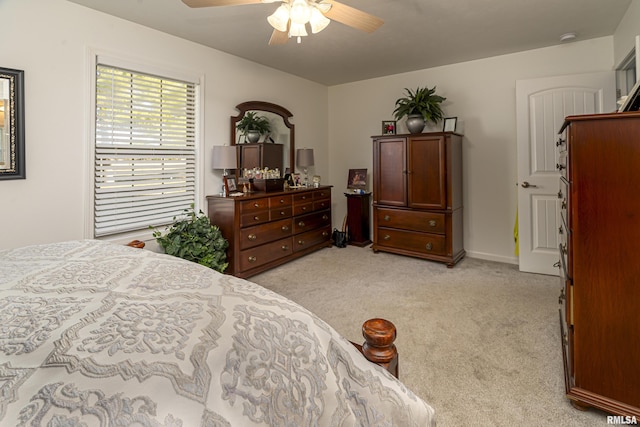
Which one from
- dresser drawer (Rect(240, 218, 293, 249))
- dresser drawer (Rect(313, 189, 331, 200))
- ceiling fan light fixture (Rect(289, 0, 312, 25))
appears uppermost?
ceiling fan light fixture (Rect(289, 0, 312, 25))

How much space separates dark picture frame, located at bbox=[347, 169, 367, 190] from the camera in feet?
16.5

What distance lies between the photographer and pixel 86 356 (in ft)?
1.91

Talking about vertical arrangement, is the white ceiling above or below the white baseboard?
above

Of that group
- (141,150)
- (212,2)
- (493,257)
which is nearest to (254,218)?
(141,150)

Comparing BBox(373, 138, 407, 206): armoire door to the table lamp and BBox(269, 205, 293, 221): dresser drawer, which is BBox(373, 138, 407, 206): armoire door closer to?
the table lamp

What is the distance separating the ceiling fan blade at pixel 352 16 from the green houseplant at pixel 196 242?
2182 mm

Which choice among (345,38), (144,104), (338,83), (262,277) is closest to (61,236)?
(144,104)

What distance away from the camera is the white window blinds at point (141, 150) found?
280 cm

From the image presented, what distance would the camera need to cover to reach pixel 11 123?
2.26 m

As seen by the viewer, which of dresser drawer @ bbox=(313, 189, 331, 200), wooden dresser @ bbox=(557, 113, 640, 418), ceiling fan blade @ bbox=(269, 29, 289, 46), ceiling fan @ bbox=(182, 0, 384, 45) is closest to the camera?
wooden dresser @ bbox=(557, 113, 640, 418)

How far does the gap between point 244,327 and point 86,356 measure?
29cm

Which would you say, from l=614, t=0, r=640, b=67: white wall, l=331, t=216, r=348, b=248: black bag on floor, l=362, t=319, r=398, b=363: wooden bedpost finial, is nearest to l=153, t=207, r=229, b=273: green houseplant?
l=331, t=216, r=348, b=248: black bag on floor

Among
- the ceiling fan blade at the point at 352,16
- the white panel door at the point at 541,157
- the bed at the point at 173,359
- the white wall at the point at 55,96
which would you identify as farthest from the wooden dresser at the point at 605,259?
the white wall at the point at 55,96

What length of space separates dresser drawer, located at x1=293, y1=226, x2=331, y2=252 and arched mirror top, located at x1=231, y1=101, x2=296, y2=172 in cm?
97
